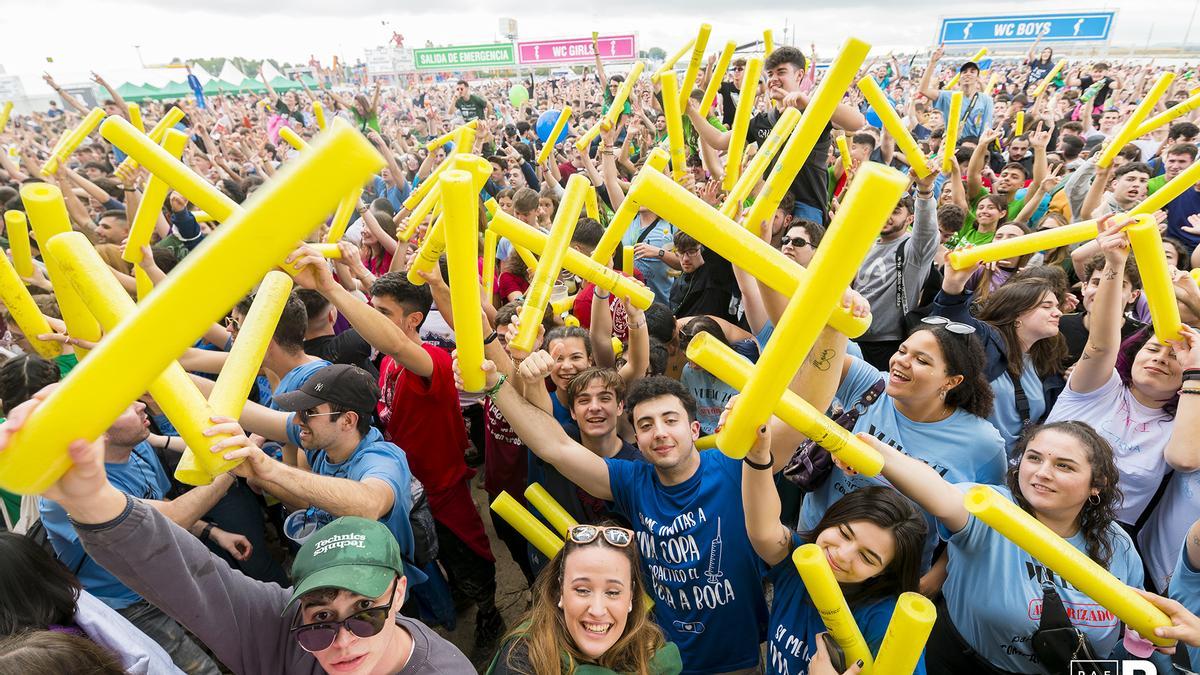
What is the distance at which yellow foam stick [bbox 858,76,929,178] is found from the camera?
3.80 meters

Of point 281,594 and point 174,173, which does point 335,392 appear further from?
point 174,173

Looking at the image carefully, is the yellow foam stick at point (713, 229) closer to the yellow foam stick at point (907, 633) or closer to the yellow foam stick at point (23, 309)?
the yellow foam stick at point (907, 633)

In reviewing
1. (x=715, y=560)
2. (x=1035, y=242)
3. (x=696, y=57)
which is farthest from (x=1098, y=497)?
(x=696, y=57)

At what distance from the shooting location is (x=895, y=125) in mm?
3793

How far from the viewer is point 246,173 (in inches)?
417

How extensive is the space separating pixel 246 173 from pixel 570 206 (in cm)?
1057

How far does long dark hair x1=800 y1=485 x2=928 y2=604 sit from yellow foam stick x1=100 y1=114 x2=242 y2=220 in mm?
2593

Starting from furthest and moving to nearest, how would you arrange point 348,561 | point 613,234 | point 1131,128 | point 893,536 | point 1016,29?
point 1016,29
point 1131,128
point 613,234
point 893,536
point 348,561

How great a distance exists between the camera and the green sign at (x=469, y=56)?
37250mm

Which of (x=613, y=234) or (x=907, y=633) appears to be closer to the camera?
(x=907, y=633)

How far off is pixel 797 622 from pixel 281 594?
6.06 ft

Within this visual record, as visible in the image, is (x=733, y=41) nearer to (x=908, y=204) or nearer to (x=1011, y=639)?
(x=908, y=204)

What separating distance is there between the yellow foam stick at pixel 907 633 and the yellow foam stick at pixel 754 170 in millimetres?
1993

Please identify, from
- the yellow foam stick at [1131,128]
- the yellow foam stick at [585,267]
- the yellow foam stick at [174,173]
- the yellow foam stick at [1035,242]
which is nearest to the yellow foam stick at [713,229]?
the yellow foam stick at [585,267]
